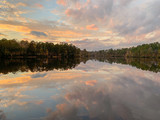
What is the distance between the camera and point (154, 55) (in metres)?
161

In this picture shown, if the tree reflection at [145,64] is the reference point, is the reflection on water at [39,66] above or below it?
above

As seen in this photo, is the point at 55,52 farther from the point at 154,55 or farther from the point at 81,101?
the point at 81,101

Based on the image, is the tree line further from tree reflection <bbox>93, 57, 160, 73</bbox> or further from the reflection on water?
tree reflection <bbox>93, 57, 160, 73</bbox>

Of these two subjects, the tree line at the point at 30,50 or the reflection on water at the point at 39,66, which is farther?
the tree line at the point at 30,50

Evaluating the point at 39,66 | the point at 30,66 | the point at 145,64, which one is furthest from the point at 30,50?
the point at 145,64

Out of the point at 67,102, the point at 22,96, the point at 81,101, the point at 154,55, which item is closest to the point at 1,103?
the point at 22,96

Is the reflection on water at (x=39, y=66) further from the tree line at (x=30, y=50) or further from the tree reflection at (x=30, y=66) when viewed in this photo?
the tree line at (x=30, y=50)

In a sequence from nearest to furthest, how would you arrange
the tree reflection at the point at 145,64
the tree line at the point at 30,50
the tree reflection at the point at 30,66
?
the tree reflection at the point at 30,66 → the tree reflection at the point at 145,64 → the tree line at the point at 30,50

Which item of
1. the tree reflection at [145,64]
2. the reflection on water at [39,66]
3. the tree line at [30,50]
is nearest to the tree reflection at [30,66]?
the reflection on water at [39,66]

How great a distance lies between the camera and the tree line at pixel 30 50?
89.8 m

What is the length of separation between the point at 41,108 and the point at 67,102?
1.71m

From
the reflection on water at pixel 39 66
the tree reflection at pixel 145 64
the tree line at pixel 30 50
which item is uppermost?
the tree line at pixel 30 50

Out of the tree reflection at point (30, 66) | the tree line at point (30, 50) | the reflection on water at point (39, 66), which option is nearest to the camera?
the tree reflection at point (30, 66)

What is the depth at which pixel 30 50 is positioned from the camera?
343 feet
